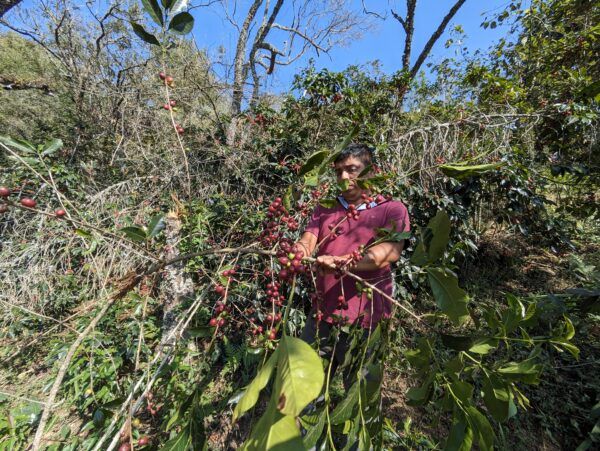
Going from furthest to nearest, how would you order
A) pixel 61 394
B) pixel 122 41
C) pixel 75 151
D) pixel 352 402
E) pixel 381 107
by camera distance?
pixel 122 41
pixel 75 151
pixel 381 107
pixel 61 394
pixel 352 402

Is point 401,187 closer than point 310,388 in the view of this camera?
No

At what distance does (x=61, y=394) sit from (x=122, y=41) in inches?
203

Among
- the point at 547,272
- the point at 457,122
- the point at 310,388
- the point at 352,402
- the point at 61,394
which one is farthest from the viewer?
the point at 547,272

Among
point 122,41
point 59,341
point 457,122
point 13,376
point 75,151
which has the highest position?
point 122,41

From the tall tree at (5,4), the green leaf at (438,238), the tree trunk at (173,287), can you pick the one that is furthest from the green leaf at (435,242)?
the tall tree at (5,4)

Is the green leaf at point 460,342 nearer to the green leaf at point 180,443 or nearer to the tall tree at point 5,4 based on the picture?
the green leaf at point 180,443

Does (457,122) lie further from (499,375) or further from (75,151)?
(75,151)

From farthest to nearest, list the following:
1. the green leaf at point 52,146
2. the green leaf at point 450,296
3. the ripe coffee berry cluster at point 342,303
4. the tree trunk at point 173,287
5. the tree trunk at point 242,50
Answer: the tree trunk at point 242,50 → the tree trunk at point 173,287 → the ripe coffee berry cluster at point 342,303 → the green leaf at point 52,146 → the green leaf at point 450,296

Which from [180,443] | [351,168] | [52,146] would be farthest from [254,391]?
[351,168]

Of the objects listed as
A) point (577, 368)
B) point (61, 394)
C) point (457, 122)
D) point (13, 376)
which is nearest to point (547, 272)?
point (577, 368)

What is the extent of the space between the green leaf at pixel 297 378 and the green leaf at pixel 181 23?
747 millimetres

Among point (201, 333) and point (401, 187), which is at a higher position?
point (401, 187)

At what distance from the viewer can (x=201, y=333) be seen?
0.72 metres

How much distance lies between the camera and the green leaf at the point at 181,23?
624 mm
